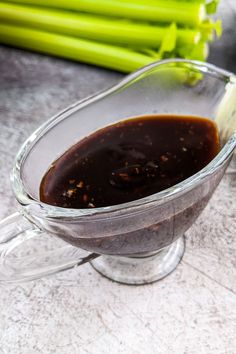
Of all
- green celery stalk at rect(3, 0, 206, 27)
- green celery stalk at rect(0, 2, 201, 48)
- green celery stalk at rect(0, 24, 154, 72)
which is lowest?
green celery stalk at rect(0, 24, 154, 72)

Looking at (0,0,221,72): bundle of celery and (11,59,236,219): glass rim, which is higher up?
(11,59,236,219): glass rim

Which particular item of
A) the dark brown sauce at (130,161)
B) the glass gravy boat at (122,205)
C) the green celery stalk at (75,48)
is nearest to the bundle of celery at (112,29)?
the green celery stalk at (75,48)

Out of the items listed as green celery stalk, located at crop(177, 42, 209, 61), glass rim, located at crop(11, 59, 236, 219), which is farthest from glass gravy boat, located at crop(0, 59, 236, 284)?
green celery stalk, located at crop(177, 42, 209, 61)

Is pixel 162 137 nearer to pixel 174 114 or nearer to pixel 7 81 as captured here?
pixel 174 114

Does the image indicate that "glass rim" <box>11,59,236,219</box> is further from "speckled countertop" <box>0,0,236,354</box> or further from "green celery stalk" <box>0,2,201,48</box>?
"green celery stalk" <box>0,2,201,48</box>

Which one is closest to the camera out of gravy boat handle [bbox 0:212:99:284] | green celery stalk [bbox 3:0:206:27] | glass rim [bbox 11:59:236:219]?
glass rim [bbox 11:59:236:219]

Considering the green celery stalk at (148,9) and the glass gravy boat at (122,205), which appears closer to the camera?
the glass gravy boat at (122,205)

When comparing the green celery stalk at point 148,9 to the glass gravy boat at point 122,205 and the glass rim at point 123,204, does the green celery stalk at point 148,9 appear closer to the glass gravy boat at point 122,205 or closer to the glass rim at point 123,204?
the glass gravy boat at point 122,205
